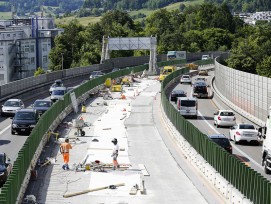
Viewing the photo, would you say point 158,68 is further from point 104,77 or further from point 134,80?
point 104,77

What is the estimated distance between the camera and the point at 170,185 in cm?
2972

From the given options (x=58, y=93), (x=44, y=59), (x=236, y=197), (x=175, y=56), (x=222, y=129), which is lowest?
(x=44, y=59)

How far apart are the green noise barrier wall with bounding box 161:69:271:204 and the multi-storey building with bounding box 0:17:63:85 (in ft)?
396

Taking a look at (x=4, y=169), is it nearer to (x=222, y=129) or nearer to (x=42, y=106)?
(x=42, y=106)

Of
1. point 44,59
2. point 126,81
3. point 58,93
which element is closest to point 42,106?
point 58,93

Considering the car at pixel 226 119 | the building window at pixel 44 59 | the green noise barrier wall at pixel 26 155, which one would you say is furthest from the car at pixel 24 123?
the building window at pixel 44 59

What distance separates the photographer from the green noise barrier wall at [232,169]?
21.9 meters

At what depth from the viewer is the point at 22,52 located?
164m

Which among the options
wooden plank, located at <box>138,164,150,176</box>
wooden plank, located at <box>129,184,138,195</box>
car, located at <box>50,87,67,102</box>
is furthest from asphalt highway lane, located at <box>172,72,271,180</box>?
car, located at <box>50,87,67,102</box>

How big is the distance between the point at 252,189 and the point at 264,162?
9.81 m

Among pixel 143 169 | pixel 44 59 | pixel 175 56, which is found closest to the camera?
pixel 143 169

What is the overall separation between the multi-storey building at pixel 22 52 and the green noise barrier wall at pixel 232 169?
12067cm

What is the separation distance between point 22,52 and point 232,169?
464 ft

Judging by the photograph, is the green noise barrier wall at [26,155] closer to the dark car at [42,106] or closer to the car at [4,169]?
the car at [4,169]
